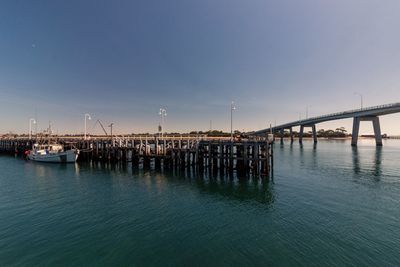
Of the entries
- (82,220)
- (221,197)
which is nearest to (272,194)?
(221,197)

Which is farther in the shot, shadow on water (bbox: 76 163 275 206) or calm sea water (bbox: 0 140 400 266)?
shadow on water (bbox: 76 163 275 206)

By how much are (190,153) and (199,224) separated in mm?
23418

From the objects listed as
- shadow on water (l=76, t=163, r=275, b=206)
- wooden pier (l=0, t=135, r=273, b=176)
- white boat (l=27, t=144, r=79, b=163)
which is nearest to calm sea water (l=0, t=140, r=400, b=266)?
shadow on water (l=76, t=163, r=275, b=206)

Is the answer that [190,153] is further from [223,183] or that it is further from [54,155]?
[54,155]

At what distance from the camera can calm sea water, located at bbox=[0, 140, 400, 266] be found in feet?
35.4

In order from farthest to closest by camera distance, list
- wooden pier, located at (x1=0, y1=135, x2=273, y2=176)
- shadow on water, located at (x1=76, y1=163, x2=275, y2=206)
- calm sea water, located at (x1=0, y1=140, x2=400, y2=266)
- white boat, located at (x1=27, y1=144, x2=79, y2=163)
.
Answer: white boat, located at (x1=27, y1=144, x2=79, y2=163) < wooden pier, located at (x1=0, y1=135, x2=273, y2=176) < shadow on water, located at (x1=76, y1=163, x2=275, y2=206) < calm sea water, located at (x1=0, y1=140, x2=400, y2=266)

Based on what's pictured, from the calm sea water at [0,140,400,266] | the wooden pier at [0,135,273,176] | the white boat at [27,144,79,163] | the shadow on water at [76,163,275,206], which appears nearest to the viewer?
the calm sea water at [0,140,400,266]

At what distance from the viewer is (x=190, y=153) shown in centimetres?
3803

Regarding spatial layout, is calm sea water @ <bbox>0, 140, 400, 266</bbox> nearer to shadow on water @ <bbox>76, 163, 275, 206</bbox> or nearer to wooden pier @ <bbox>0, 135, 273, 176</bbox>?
shadow on water @ <bbox>76, 163, 275, 206</bbox>

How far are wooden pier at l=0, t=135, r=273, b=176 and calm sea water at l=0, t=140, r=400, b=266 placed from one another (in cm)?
568

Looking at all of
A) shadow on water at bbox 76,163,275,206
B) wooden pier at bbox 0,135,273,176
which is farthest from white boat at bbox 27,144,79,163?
shadow on water at bbox 76,163,275,206

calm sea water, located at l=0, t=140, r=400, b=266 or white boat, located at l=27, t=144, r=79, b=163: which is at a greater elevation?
→ white boat, located at l=27, t=144, r=79, b=163

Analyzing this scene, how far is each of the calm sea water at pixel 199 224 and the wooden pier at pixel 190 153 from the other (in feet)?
18.6

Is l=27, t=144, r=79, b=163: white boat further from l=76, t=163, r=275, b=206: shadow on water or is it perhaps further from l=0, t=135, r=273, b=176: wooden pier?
l=76, t=163, r=275, b=206: shadow on water
